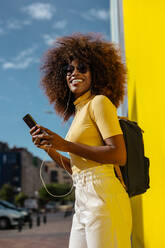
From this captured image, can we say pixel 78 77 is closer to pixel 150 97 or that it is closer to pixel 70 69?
pixel 70 69

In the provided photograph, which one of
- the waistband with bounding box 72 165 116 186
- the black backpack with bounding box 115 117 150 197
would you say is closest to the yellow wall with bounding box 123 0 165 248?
the black backpack with bounding box 115 117 150 197

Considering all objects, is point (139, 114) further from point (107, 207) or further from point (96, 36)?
point (107, 207)

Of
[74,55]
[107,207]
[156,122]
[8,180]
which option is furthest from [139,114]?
[8,180]

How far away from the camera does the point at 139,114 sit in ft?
9.43

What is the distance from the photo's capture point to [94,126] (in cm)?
181

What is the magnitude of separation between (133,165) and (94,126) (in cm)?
34

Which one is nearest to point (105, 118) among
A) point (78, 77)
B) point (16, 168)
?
point (78, 77)

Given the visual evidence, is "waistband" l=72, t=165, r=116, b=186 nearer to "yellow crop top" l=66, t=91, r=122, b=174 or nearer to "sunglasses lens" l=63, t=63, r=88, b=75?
"yellow crop top" l=66, t=91, r=122, b=174

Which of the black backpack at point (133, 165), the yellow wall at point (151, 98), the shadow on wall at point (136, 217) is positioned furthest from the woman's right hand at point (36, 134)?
the shadow on wall at point (136, 217)

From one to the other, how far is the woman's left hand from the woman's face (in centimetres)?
51

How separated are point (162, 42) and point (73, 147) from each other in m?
0.89

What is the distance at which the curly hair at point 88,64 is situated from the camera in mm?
2164

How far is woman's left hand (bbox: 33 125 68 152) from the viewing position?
1.61 metres

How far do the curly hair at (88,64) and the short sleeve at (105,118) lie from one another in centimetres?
36
